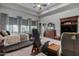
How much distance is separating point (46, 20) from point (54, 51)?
70 centimetres

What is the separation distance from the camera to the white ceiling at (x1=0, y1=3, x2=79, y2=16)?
1933 millimetres

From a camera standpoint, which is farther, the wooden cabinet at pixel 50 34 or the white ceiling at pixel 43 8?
the wooden cabinet at pixel 50 34

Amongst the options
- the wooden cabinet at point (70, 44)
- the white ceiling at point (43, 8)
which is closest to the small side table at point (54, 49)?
the wooden cabinet at point (70, 44)

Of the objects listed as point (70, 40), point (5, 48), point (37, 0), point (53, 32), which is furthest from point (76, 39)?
point (5, 48)

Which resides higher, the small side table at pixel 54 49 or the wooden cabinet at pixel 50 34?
the wooden cabinet at pixel 50 34

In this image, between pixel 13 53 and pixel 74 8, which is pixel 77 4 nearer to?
pixel 74 8

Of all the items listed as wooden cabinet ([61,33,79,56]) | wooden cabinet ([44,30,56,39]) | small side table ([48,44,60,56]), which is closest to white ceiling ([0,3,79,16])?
wooden cabinet ([44,30,56,39])

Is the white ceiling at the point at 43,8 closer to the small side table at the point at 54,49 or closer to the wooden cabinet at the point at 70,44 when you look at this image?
A: the wooden cabinet at the point at 70,44

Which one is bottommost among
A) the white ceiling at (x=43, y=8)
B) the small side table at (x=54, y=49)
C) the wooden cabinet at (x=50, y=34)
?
the small side table at (x=54, y=49)

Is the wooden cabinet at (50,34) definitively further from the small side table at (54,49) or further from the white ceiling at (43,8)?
the white ceiling at (43,8)

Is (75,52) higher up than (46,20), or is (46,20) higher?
(46,20)

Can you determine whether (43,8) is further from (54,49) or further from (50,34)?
(54,49)

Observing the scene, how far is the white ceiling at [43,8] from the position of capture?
1933 millimetres

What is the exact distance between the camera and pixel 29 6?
2.03 meters
